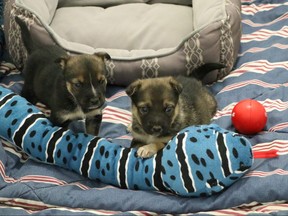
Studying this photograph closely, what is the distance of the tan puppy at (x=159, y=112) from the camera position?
1.98 meters

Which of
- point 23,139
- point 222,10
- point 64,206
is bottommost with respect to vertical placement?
point 64,206

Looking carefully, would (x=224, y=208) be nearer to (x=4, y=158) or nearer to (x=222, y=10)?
(x=4, y=158)

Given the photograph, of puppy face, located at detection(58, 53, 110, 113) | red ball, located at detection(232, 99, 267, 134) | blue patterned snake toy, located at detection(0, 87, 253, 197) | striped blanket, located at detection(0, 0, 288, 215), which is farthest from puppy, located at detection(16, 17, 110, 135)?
red ball, located at detection(232, 99, 267, 134)

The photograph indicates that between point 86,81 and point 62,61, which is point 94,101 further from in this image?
point 62,61

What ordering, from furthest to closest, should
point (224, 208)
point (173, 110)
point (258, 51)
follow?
point (258, 51) → point (173, 110) → point (224, 208)

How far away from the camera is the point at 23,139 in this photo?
6.88ft

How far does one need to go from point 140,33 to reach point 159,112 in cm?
99

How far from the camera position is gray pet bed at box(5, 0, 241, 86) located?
258 centimetres

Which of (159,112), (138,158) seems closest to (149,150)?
(138,158)

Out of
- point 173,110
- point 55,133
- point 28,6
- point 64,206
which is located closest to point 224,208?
point 173,110

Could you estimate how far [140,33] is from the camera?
2818 millimetres

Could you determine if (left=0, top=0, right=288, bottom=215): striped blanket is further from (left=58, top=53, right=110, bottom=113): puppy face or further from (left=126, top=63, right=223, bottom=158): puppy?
(left=58, top=53, right=110, bottom=113): puppy face

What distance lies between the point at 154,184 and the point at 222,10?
132 cm

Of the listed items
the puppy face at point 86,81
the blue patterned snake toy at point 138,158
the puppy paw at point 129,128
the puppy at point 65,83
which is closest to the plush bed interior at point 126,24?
the puppy at point 65,83
